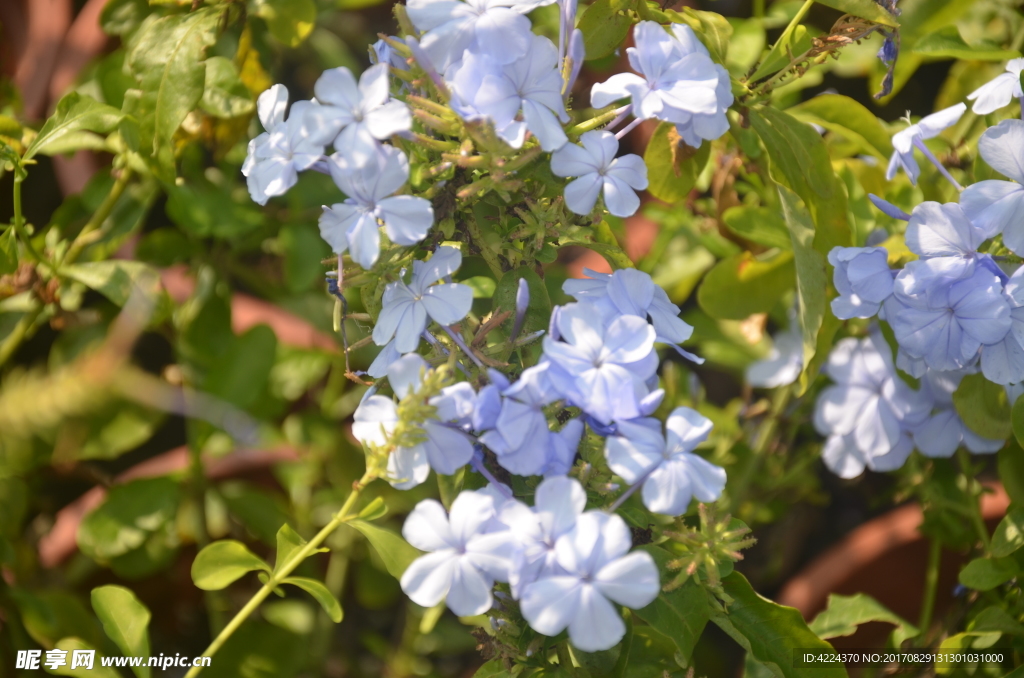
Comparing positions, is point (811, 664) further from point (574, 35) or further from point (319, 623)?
point (319, 623)

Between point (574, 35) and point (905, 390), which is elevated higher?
point (574, 35)

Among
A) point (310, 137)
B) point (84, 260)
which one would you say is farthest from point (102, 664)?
point (310, 137)

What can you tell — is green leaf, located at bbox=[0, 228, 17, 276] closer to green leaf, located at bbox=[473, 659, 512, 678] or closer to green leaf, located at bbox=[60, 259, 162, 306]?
green leaf, located at bbox=[60, 259, 162, 306]

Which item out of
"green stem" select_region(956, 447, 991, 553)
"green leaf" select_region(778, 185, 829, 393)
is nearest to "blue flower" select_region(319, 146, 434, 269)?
"green leaf" select_region(778, 185, 829, 393)

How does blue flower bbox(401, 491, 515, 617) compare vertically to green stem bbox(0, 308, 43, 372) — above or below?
above

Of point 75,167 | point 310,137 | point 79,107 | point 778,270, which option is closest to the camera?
point 310,137

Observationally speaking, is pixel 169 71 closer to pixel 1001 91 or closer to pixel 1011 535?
pixel 1001 91

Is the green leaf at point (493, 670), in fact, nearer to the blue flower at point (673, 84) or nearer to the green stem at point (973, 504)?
the blue flower at point (673, 84)
